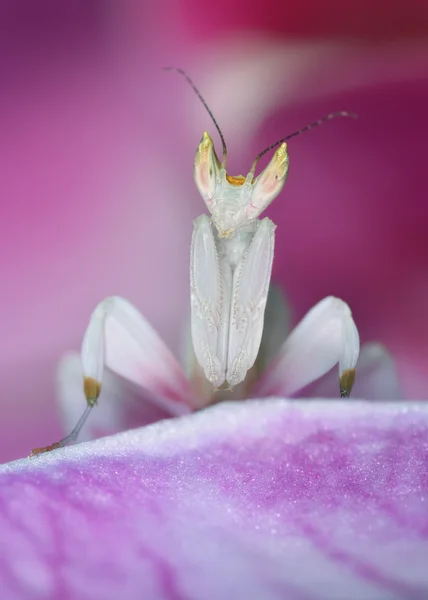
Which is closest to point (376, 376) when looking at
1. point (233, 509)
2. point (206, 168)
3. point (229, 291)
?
point (229, 291)

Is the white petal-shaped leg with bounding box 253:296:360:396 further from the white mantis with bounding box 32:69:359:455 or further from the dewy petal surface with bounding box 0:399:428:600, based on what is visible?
the dewy petal surface with bounding box 0:399:428:600

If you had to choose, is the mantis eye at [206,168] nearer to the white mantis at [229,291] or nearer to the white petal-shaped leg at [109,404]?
the white mantis at [229,291]

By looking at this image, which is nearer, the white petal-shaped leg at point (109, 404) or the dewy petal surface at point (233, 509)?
the dewy petal surface at point (233, 509)

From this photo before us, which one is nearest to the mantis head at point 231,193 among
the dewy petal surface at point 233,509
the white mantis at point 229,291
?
the white mantis at point 229,291

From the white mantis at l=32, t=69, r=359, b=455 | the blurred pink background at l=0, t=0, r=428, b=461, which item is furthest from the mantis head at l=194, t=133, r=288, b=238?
the blurred pink background at l=0, t=0, r=428, b=461

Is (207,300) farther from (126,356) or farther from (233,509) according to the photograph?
(233,509)
